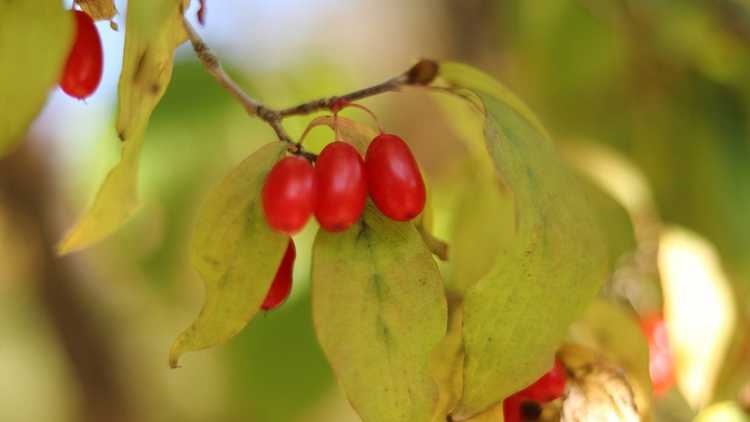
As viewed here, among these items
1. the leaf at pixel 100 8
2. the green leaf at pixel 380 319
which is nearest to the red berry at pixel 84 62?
the leaf at pixel 100 8

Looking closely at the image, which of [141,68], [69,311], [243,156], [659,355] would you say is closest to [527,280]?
[141,68]

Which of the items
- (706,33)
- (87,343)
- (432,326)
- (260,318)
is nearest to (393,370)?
(432,326)

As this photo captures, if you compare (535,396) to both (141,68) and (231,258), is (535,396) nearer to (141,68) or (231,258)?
(231,258)

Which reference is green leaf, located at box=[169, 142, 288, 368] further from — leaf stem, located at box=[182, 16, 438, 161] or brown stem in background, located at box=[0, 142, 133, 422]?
brown stem in background, located at box=[0, 142, 133, 422]

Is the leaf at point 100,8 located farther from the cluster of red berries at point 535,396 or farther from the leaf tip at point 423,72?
the cluster of red berries at point 535,396

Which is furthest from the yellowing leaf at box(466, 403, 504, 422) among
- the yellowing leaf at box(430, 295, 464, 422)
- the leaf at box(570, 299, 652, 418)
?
the leaf at box(570, 299, 652, 418)

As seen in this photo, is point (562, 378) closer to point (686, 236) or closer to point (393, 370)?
point (393, 370)
